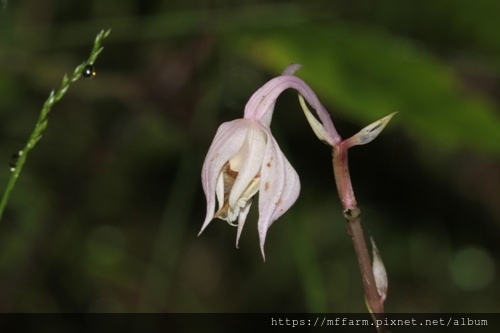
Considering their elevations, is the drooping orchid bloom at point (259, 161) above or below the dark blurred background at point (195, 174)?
below

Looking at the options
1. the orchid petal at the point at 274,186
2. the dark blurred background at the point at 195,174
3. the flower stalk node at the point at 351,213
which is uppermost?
the dark blurred background at the point at 195,174

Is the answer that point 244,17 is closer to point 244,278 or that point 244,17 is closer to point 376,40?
point 376,40

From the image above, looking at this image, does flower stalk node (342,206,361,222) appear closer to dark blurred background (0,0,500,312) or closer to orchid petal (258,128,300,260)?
orchid petal (258,128,300,260)

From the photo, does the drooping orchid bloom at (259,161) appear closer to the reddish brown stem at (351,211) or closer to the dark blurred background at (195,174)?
the reddish brown stem at (351,211)

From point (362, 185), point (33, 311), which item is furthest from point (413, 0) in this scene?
point (33, 311)

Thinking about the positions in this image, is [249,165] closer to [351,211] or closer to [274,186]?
[274,186]

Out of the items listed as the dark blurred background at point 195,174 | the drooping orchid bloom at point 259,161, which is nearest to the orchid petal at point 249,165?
the drooping orchid bloom at point 259,161

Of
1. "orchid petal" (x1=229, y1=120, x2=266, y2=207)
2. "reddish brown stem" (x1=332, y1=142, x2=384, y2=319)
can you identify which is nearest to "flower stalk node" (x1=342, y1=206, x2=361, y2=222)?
"reddish brown stem" (x1=332, y1=142, x2=384, y2=319)
